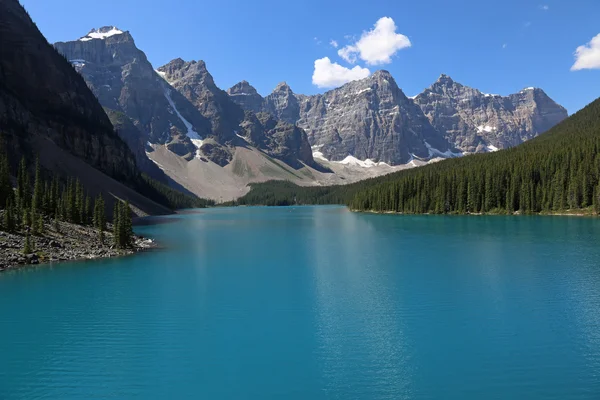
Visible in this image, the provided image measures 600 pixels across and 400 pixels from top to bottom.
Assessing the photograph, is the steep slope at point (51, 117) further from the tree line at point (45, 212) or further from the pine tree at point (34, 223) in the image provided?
the pine tree at point (34, 223)

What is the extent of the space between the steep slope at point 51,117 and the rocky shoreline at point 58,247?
6361 centimetres

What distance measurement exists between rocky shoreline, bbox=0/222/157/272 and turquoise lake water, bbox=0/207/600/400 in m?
2.77

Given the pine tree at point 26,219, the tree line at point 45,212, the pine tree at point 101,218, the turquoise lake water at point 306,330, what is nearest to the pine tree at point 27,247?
the tree line at point 45,212

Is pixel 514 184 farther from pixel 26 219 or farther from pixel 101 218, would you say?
pixel 26 219

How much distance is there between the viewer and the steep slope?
12799 centimetres

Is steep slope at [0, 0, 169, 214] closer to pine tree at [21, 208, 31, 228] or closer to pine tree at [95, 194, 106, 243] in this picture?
pine tree at [95, 194, 106, 243]

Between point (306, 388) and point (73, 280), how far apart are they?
101ft

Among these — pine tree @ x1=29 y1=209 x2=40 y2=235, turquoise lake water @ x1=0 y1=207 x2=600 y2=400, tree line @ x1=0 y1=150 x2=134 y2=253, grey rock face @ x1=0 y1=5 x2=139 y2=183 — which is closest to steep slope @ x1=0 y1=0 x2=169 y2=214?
grey rock face @ x1=0 y1=5 x2=139 y2=183

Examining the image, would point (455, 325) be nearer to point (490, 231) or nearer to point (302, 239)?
point (302, 239)

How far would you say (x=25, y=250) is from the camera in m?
47.2

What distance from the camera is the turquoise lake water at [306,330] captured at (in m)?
18.0

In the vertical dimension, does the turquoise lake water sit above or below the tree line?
below

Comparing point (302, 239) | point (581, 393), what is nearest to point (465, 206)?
point (302, 239)

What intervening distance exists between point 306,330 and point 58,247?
40086 mm
